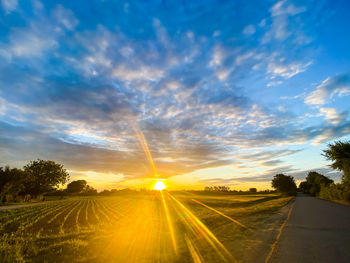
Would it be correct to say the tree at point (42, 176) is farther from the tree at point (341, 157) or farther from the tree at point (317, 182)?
the tree at point (317, 182)

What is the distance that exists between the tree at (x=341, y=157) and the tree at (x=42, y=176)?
90997mm

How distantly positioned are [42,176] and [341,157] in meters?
96.6

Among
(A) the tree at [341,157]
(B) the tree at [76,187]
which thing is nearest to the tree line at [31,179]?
(A) the tree at [341,157]

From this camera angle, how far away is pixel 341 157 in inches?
1143

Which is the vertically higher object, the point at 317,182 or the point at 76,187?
the point at 76,187

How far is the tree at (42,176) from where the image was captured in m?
72.6

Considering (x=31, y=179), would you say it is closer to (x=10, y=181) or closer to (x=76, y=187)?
(x=10, y=181)

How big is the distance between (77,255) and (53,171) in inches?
3489

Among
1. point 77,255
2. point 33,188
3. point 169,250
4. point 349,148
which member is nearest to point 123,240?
point 77,255

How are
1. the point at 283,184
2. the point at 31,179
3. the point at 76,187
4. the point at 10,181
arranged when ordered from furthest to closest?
Result: the point at 76,187, the point at 283,184, the point at 31,179, the point at 10,181

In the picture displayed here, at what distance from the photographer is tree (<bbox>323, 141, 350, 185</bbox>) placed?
2820 centimetres

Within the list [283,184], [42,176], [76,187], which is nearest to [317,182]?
[283,184]

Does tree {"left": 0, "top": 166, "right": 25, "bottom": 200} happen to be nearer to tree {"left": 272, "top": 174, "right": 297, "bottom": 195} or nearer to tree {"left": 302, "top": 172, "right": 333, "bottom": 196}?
tree {"left": 302, "top": 172, "right": 333, "bottom": 196}

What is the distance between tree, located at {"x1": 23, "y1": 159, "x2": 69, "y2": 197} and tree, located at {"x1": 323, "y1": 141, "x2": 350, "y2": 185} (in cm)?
9100
